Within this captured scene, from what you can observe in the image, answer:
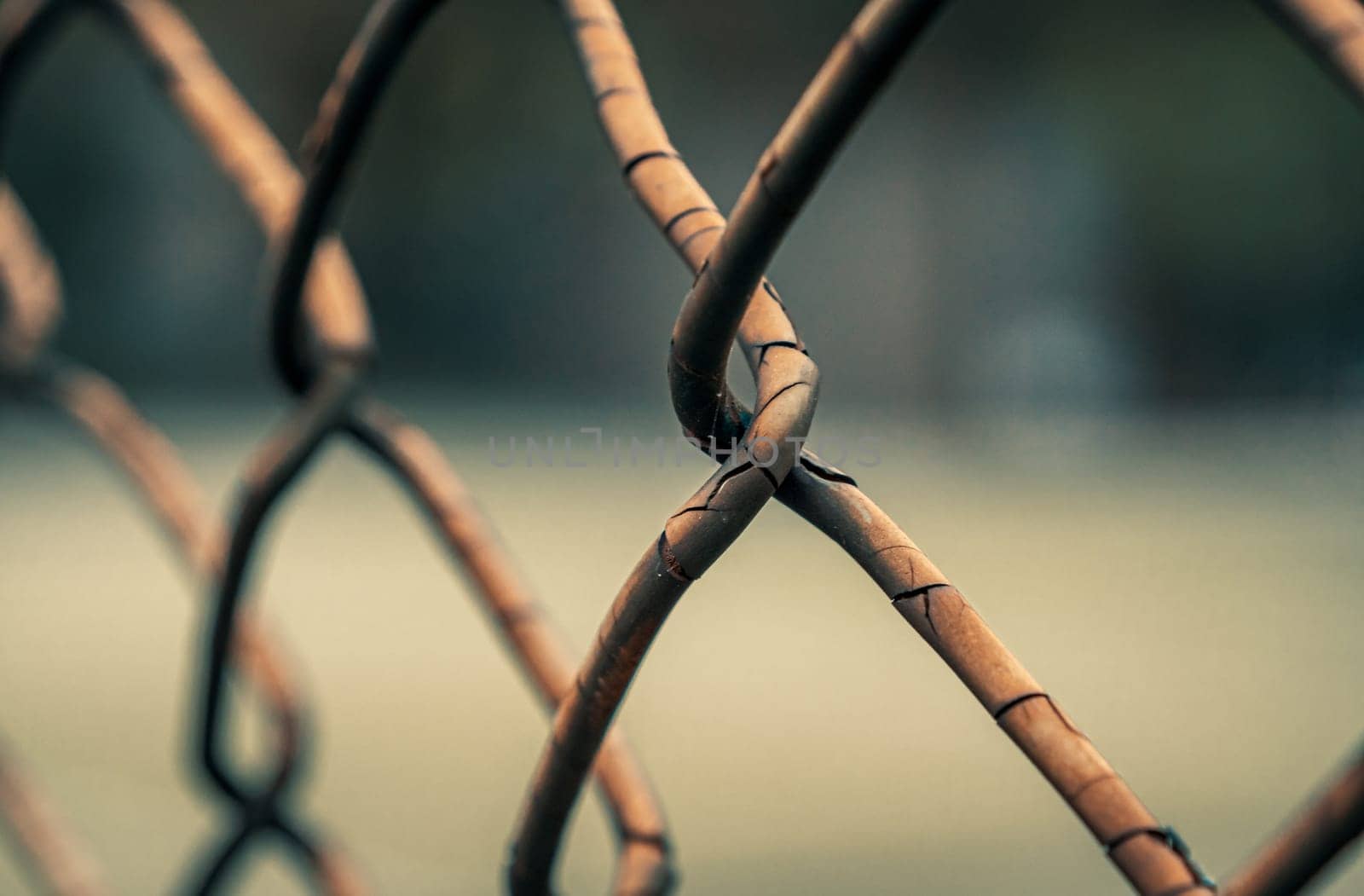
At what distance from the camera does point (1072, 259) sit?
0.71m

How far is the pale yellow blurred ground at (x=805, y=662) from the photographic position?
42 cm

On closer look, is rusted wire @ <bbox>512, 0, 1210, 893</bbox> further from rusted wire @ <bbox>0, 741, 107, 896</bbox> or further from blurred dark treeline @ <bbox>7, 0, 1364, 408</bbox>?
blurred dark treeline @ <bbox>7, 0, 1364, 408</bbox>

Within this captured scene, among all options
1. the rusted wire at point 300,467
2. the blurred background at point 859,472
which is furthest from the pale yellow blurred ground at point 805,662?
the rusted wire at point 300,467

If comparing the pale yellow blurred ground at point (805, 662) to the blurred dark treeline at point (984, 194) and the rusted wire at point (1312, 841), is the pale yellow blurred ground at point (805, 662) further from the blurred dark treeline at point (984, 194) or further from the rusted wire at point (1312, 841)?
the rusted wire at point (1312, 841)

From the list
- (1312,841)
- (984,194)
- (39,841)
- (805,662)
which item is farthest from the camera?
(984,194)

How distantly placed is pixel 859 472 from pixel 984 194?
0.49m

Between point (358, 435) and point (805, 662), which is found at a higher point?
point (358, 435)

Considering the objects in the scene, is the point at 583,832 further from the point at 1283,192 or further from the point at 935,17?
the point at 1283,192

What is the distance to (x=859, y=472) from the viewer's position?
0.28 metres

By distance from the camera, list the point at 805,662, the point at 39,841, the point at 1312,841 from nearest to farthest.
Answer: the point at 1312,841
the point at 39,841
the point at 805,662

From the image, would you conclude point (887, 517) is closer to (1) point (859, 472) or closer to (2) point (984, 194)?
(1) point (859, 472)

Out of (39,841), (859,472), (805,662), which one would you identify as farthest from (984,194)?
(39,841)

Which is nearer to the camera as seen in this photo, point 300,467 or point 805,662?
point 300,467

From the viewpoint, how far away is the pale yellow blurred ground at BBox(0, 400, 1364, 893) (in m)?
0.42
